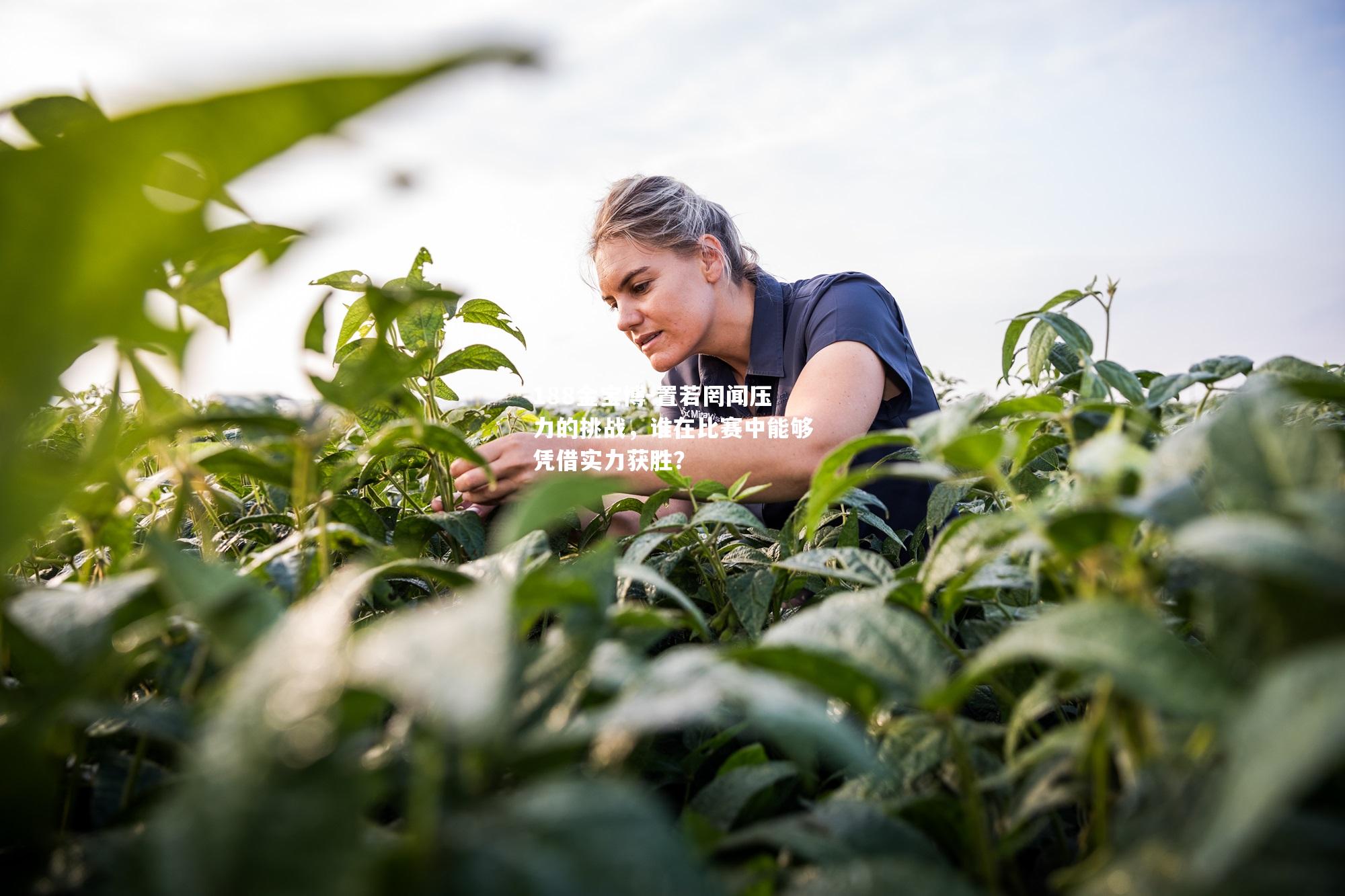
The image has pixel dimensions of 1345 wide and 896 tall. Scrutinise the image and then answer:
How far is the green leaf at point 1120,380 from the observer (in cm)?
63

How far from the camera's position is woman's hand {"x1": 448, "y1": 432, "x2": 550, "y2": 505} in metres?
1.08

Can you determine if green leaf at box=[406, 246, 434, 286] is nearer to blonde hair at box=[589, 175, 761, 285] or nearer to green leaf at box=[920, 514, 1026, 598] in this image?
green leaf at box=[920, 514, 1026, 598]

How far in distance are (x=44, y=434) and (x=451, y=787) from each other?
0.55 meters

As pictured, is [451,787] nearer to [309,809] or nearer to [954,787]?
[309,809]

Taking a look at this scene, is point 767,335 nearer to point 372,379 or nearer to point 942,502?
point 942,502

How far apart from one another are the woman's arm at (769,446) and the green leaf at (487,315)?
23 cm

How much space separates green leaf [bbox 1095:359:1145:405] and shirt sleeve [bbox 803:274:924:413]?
44.2 inches

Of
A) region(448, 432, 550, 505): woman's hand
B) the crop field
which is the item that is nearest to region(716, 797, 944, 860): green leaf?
the crop field

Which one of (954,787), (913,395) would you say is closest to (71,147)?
(954,787)

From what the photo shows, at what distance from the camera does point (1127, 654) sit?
0.82 feet

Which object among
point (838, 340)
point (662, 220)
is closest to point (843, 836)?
point (838, 340)

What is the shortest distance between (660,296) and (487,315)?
129 cm

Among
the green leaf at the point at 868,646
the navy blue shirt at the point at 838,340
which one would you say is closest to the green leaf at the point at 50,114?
the green leaf at the point at 868,646

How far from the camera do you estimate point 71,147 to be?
0.23 meters
